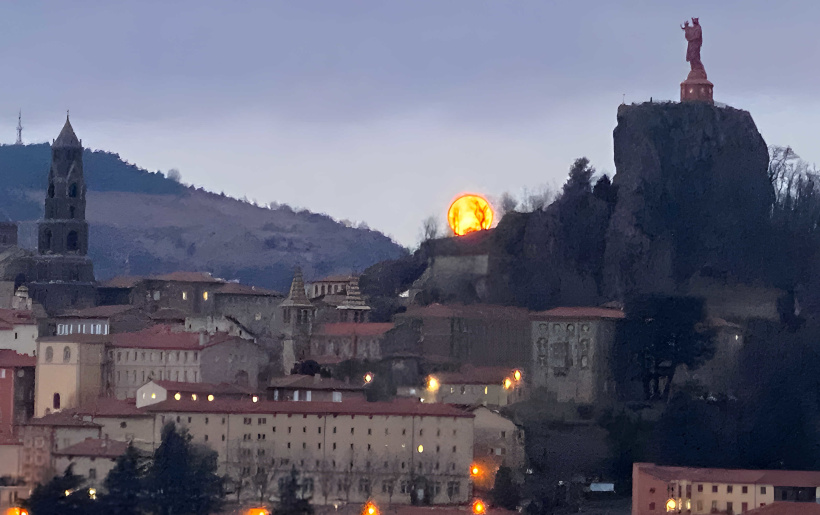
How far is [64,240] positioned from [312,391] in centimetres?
2424

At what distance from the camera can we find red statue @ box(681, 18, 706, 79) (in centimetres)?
9119

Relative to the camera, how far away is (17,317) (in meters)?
91.2

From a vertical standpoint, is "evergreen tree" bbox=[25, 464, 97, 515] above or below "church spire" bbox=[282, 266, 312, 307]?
below

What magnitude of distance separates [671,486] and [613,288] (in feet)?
53.0

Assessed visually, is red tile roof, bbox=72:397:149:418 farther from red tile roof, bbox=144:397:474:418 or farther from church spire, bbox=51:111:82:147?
church spire, bbox=51:111:82:147

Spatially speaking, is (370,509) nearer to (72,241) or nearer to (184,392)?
(184,392)

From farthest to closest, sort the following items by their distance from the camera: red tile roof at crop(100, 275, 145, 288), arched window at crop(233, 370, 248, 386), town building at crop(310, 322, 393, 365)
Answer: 1. red tile roof at crop(100, 275, 145, 288)
2. town building at crop(310, 322, 393, 365)
3. arched window at crop(233, 370, 248, 386)

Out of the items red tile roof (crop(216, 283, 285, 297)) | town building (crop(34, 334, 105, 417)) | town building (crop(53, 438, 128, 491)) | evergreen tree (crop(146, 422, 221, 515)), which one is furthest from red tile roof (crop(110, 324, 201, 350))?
evergreen tree (crop(146, 422, 221, 515))

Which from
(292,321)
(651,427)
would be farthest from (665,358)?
(292,321)

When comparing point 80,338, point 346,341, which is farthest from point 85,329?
point 346,341

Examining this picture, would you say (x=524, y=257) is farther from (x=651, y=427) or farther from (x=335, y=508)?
(x=335, y=508)

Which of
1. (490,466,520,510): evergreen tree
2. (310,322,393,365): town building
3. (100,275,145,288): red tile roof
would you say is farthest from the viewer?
(100,275,145,288): red tile roof

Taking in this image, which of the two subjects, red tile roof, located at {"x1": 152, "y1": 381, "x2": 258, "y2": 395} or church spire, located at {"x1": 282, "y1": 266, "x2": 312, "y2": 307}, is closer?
red tile roof, located at {"x1": 152, "y1": 381, "x2": 258, "y2": 395}

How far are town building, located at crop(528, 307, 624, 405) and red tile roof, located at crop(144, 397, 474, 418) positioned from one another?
6.35m
